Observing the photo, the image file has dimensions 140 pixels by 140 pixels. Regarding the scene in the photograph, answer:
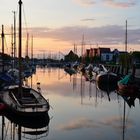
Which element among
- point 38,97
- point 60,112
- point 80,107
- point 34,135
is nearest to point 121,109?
point 80,107

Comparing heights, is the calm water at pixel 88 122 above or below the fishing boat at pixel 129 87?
below

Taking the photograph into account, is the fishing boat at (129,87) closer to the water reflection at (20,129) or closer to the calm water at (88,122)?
the calm water at (88,122)

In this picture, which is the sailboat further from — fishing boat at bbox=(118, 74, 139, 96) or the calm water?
fishing boat at bbox=(118, 74, 139, 96)

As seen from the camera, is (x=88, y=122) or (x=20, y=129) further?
(x=88, y=122)

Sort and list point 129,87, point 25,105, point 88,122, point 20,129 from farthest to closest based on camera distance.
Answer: point 129,87, point 88,122, point 25,105, point 20,129

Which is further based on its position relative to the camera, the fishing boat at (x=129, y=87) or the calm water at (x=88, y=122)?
the fishing boat at (x=129, y=87)

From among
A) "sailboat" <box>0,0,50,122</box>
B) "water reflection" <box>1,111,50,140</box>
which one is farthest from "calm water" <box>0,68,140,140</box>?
"sailboat" <box>0,0,50,122</box>

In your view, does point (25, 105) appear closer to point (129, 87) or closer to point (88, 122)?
point (88, 122)

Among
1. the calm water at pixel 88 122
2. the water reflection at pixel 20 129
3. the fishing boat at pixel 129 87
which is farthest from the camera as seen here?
the fishing boat at pixel 129 87

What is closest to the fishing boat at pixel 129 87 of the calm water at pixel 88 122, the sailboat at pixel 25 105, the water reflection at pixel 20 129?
the calm water at pixel 88 122

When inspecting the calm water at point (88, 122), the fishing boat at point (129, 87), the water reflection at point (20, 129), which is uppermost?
the fishing boat at point (129, 87)

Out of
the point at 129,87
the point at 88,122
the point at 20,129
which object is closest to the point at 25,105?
the point at 20,129

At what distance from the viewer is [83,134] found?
90.5 ft

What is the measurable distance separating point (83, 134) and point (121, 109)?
43.4 ft
